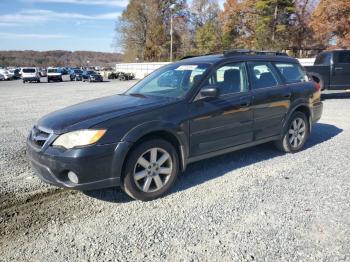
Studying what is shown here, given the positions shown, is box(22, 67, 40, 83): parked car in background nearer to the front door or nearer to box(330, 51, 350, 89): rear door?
A: box(330, 51, 350, 89): rear door

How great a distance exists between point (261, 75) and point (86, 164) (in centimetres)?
313

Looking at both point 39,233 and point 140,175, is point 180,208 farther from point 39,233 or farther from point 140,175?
point 39,233

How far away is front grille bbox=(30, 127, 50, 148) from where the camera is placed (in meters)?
3.93

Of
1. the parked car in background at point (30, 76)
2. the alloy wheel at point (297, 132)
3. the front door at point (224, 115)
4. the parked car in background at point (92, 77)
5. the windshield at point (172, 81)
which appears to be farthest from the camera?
the parked car in background at point (92, 77)

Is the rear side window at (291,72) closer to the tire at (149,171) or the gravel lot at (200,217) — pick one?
the gravel lot at (200,217)

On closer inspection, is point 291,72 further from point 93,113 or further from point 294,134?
point 93,113

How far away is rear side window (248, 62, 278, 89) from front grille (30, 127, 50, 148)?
2.99 meters

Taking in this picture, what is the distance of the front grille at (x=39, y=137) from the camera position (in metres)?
3.93

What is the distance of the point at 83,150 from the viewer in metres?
3.63

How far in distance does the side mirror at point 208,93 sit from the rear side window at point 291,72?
1.89 metres

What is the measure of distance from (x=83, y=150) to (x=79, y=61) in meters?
152

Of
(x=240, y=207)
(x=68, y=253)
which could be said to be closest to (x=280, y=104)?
(x=240, y=207)

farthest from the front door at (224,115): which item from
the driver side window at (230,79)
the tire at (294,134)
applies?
the tire at (294,134)

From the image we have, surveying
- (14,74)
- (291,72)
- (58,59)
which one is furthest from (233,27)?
(58,59)
